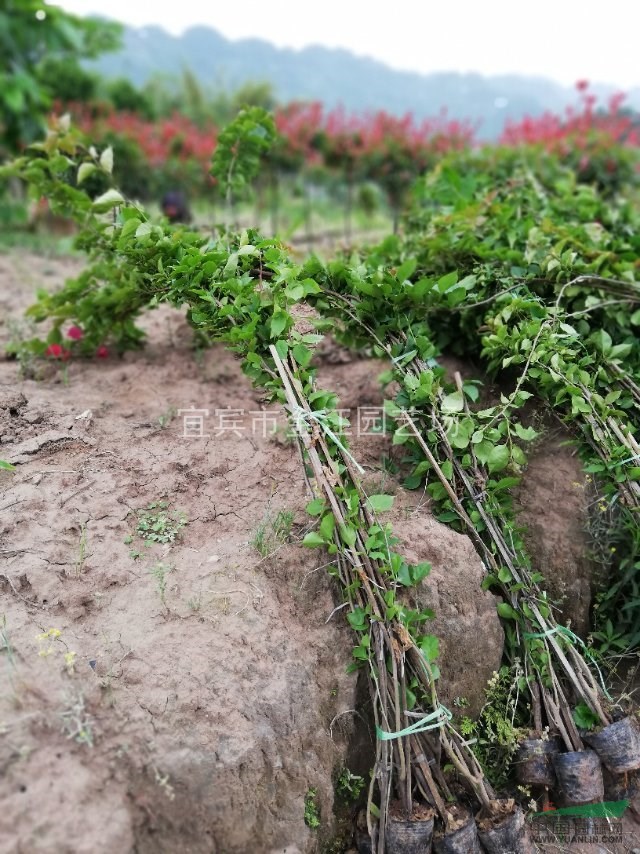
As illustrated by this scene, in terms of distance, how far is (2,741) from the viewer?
150cm

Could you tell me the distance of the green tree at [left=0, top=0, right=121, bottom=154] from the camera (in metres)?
6.17

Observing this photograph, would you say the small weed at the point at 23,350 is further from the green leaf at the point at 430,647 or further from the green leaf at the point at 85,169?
the green leaf at the point at 430,647

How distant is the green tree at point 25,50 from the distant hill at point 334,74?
6586cm

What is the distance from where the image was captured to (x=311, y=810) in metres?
1.78

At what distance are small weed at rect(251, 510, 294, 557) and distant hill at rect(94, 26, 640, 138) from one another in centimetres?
7104

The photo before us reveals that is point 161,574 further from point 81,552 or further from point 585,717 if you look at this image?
point 585,717

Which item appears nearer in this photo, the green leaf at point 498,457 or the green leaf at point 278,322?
the green leaf at point 278,322

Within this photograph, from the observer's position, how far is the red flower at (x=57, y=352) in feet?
10.1

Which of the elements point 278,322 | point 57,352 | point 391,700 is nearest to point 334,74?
point 57,352

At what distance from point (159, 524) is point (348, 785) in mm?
1039

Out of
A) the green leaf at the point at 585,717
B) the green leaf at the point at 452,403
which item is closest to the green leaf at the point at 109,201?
the green leaf at the point at 452,403

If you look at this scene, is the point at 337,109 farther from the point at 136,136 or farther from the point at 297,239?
the point at 136,136

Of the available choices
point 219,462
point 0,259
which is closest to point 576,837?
point 219,462

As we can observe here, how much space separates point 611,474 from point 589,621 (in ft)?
2.00
